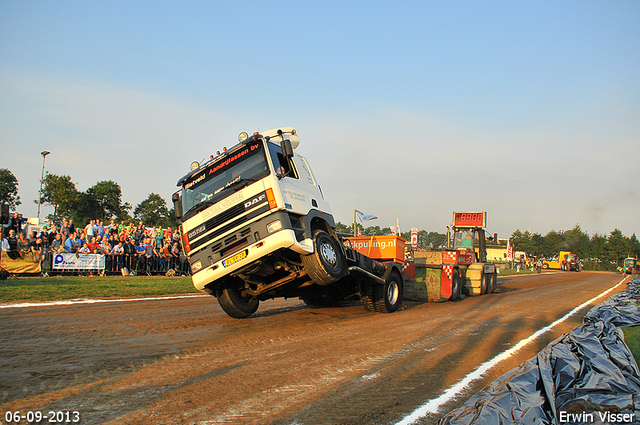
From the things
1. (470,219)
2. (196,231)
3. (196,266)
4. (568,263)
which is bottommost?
(568,263)

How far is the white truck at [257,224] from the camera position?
682 cm

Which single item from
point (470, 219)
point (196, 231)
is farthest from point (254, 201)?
point (470, 219)

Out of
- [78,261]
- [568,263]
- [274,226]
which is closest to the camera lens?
[274,226]

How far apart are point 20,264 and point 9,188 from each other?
215ft

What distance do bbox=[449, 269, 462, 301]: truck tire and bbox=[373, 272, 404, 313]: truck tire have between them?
376 cm

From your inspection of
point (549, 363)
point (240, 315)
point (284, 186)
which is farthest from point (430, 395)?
point (240, 315)

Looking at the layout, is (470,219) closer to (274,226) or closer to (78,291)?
(274,226)

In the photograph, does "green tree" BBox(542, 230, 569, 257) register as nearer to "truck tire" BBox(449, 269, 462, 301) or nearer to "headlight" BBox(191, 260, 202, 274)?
"truck tire" BBox(449, 269, 462, 301)

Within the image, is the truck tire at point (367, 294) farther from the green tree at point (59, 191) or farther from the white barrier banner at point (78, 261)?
the green tree at point (59, 191)

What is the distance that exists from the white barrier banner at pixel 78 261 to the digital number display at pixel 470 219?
48.5 ft

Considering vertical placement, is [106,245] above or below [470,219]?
below

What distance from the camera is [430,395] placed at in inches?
154

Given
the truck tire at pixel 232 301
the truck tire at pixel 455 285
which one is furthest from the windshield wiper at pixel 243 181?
the truck tire at pixel 455 285

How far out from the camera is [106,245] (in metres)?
17.8
